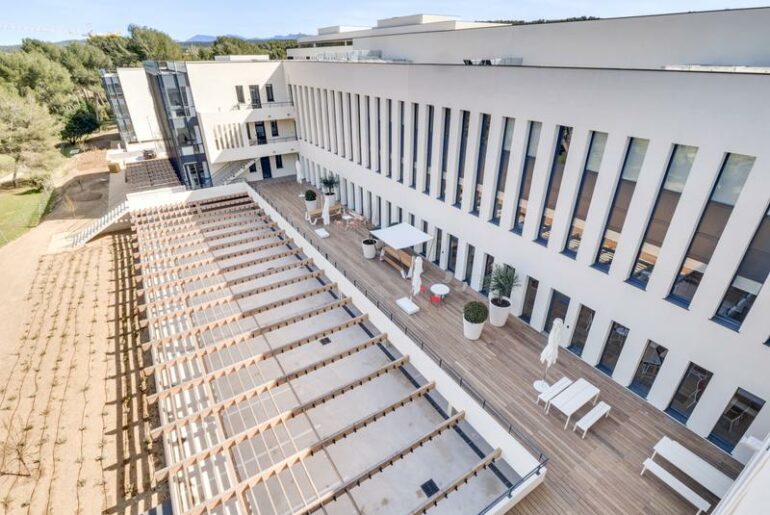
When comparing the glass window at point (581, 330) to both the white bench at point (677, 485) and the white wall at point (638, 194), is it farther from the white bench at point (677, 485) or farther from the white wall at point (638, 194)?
the white bench at point (677, 485)

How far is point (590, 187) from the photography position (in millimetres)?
11789

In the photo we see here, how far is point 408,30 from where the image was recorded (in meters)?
32.8

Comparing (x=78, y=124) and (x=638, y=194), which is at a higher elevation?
(x=638, y=194)

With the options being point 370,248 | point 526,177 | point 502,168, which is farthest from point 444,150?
point 370,248

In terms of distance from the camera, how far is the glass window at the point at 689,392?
10.5m

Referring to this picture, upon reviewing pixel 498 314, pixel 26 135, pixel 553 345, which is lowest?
pixel 498 314

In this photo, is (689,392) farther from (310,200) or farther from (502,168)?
(310,200)

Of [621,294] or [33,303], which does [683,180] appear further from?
[33,303]

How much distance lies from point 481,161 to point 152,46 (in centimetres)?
9974

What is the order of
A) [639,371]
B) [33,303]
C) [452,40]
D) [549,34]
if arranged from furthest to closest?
1. [452,40]
2. [33,303]
3. [549,34]
4. [639,371]

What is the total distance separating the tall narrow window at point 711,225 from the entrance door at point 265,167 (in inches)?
1165

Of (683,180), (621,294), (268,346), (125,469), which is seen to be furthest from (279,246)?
(683,180)

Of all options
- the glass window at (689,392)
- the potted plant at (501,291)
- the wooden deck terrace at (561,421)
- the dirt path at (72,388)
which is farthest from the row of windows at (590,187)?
the dirt path at (72,388)

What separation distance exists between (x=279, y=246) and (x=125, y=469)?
13.4 meters
